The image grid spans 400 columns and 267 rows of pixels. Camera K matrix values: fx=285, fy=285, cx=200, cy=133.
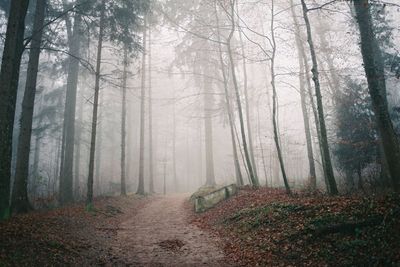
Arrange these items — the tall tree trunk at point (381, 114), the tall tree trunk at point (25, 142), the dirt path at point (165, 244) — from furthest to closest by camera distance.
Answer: the tall tree trunk at point (25, 142), the tall tree trunk at point (381, 114), the dirt path at point (165, 244)

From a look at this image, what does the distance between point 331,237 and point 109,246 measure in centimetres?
599

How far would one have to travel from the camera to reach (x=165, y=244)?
8703 millimetres

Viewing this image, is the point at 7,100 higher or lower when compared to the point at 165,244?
higher

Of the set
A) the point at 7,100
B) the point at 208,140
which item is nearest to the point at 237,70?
the point at 208,140

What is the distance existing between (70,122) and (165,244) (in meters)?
13.1

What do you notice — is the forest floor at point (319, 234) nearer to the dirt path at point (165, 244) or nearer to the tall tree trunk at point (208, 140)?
the dirt path at point (165, 244)

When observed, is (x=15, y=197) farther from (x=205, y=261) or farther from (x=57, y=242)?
(x=205, y=261)

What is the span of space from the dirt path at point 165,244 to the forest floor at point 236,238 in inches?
1.0

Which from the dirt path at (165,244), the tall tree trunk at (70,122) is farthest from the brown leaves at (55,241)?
the tall tree trunk at (70,122)

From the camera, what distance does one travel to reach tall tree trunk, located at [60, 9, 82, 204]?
56.0ft

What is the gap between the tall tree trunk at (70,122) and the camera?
56.0 feet

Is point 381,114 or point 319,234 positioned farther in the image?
point 381,114

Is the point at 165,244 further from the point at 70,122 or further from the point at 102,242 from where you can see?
the point at 70,122

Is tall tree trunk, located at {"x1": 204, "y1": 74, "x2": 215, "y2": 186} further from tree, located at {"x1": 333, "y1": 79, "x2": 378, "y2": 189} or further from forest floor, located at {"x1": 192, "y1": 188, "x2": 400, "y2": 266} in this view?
forest floor, located at {"x1": 192, "y1": 188, "x2": 400, "y2": 266}
